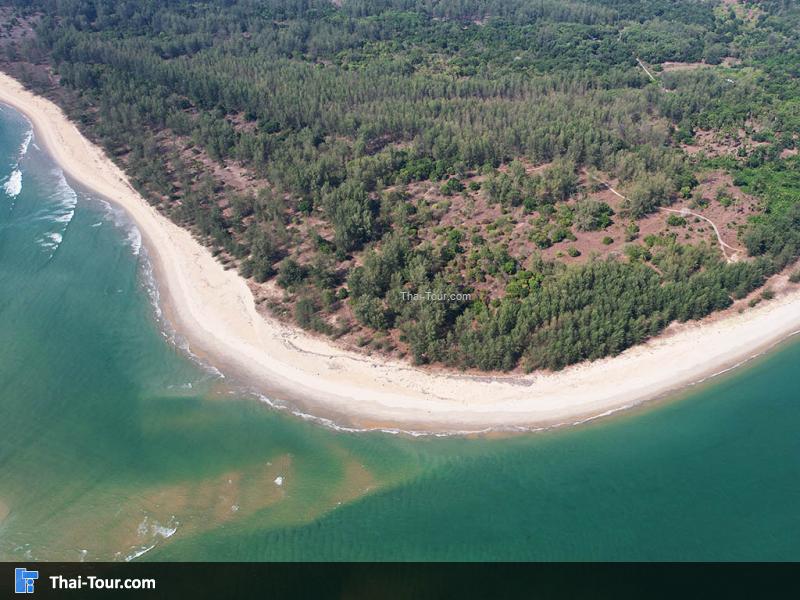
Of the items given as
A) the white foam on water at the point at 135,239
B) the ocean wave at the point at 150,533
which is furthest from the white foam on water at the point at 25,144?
the ocean wave at the point at 150,533

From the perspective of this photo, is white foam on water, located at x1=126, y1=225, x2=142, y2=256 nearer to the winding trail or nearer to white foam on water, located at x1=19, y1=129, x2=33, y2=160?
white foam on water, located at x1=19, y1=129, x2=33, y2=160

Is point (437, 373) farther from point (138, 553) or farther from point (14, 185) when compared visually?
point (14, 185)

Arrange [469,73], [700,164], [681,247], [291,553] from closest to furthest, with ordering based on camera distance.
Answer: [291,553]
[681,247]
[700,164]
[469,73]

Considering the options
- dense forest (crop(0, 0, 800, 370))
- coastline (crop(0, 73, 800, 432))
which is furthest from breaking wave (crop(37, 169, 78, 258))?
coastline (crop(0, 73, 800, 432))

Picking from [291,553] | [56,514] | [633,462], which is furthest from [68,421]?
[633,462]

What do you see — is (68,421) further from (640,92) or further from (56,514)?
(640,92)
